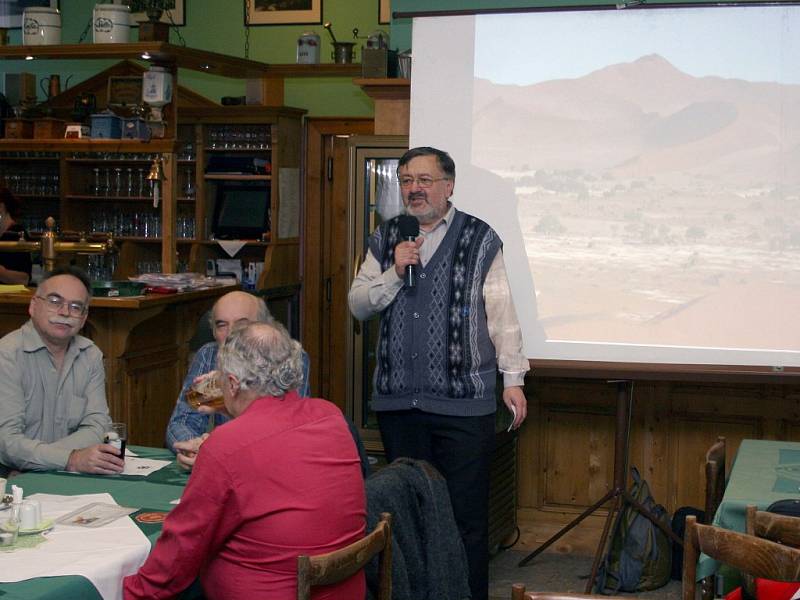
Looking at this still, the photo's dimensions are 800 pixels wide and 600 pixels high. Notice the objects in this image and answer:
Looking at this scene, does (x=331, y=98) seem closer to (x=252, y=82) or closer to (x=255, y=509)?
(x=252, y=82)

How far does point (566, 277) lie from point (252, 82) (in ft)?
13.0

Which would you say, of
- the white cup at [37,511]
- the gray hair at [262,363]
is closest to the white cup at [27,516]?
the white cup at [37,511]

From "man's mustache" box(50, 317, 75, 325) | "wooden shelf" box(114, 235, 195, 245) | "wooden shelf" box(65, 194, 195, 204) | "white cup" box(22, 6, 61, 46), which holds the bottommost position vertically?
"man's mustache" box(50, 317, 75, 325)

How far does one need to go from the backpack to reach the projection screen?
69 centimetres

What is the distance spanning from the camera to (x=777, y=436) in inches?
185

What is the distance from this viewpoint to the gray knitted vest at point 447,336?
3.67 m

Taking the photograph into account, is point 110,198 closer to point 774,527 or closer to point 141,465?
point 141,465

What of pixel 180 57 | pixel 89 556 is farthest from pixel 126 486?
pixel 180 57

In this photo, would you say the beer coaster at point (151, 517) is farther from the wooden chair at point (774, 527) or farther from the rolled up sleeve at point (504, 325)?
the rolled up sleeve at point (504, 325)

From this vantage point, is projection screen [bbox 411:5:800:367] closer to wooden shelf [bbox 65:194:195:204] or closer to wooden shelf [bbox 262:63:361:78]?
wooden shelf [bbox 262:63:361:78]

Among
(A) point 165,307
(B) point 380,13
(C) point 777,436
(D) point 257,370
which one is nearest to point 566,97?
(C) point 777,436

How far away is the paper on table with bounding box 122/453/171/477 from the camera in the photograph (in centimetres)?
286

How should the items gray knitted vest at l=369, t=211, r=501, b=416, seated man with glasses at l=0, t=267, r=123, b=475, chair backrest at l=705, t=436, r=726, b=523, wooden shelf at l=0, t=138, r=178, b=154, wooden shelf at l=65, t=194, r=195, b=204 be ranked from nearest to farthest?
seated man with glasses at l=0, t=267, r=123, b=475, chair backrest at l=705, t=436, r=726, b=523, gray knitted vest at l=369, t=211, r=501, b=416, wooden shelf at l=0, t=138, r=178, b=154, wooden shelf at l=65, t=194, r=195, b=204

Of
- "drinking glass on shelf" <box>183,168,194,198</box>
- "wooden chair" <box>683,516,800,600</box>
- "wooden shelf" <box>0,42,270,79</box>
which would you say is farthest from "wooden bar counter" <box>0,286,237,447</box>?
"wooden chair" <box>683,516,800,600</box>
